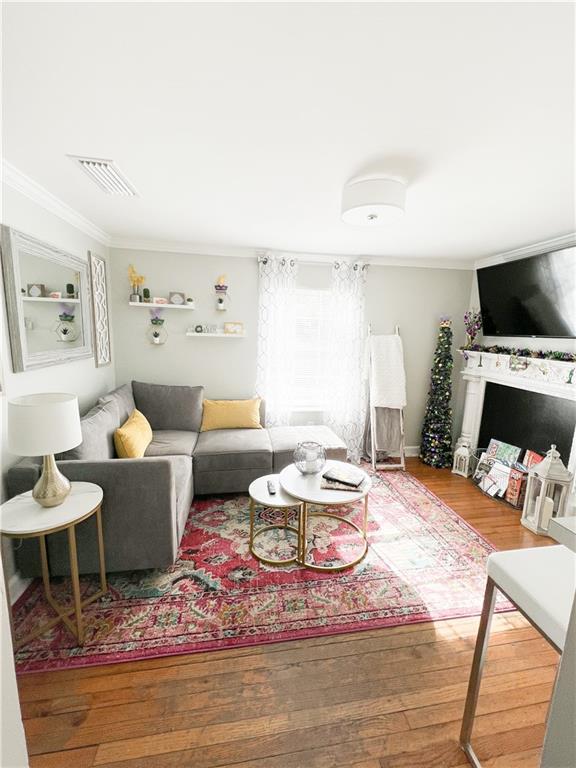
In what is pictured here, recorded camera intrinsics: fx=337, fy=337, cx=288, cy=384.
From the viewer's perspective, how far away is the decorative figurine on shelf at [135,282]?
11.4 ft

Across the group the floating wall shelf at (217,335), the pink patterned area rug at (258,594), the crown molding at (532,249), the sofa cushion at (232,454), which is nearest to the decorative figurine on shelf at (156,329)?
the floating wall shelf at (217,335)

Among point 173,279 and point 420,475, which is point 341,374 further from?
point 173,279

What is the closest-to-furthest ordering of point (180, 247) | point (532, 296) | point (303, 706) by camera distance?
point (303, 706) → point (532, 296) → point (180, 247)

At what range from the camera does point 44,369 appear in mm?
2281

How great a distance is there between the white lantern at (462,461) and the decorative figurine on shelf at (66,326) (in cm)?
400

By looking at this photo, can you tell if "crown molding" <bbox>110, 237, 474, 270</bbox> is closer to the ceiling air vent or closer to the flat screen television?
the flat screen television

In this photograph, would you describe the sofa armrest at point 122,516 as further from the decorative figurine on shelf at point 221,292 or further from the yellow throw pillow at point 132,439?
the decorative figurine on shelf at point 221,292

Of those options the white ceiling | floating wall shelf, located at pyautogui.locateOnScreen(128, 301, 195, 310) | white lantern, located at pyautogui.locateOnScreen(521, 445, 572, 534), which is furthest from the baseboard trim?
white lantern, located at pyautogui.locateOnScreen(521, 445, 572, 534)

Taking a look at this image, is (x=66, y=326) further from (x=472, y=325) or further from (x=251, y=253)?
(x=472, y=325)

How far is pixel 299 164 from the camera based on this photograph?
5.82 feet

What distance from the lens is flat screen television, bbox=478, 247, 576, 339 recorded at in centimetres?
274

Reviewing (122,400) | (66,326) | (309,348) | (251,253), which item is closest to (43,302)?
(66,326)

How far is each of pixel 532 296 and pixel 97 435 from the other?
3.77 m

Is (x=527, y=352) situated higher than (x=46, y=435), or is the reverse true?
(x=527, y=352)
